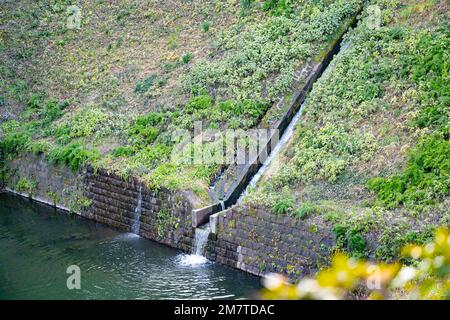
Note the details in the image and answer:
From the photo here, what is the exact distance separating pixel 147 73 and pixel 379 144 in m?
10.6

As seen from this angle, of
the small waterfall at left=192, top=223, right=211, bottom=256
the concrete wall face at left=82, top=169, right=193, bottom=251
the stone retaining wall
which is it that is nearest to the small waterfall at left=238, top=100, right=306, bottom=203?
the small waterfall at left=192, top=223, right=211, bottom=256

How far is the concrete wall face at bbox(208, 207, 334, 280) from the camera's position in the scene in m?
16.0

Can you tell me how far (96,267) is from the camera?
1839cm

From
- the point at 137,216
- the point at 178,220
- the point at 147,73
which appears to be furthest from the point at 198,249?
the point at 147,73

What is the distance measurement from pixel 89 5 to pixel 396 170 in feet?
61.6

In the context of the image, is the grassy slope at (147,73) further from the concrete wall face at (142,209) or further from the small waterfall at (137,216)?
the small waterfall at (137,216)

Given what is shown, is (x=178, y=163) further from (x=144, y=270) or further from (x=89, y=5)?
(x=89, y=5)

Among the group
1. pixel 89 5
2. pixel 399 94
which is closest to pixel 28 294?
pixel 399 94

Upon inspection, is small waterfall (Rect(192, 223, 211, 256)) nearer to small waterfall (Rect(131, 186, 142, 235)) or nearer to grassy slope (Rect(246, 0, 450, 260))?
grassy slope (Rect(246, 0, 450, 260))

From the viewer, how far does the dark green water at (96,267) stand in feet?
55.0

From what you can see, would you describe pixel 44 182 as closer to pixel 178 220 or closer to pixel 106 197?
pixel 106 197

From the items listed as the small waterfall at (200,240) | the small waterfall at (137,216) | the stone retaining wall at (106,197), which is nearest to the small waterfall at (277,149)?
the small waterfall at (200,240)
